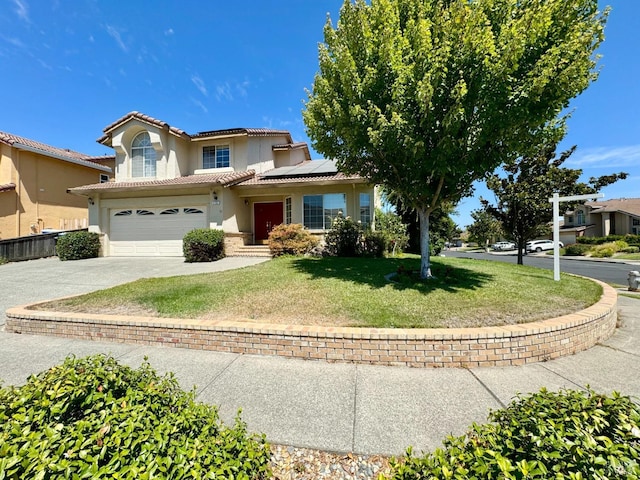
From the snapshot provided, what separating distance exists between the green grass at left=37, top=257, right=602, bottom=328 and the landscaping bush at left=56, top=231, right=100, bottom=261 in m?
8.88

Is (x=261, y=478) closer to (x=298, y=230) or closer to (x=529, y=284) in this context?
(x=529, y=284)

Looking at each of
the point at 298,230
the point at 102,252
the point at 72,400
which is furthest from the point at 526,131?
the point at 102,252

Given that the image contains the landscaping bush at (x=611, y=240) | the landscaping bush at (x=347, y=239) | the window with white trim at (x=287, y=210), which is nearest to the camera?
the landscaping bush at (x=347, y=239)

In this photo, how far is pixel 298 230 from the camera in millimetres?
12516

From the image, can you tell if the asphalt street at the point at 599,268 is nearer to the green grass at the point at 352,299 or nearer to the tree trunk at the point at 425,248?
the green grass at the point at 352,299

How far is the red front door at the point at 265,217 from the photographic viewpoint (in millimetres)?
15602

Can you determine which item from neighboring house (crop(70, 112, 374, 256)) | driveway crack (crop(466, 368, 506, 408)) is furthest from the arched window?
driveway crack (crop(466, 368, 506, 408))

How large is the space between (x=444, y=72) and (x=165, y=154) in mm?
14653

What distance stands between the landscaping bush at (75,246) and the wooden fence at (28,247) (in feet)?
5.87

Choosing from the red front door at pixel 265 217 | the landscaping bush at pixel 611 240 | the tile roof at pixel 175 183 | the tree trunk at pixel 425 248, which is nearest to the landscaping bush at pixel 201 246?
the tile roof at pixel 175 183

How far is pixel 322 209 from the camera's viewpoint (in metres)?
14.1

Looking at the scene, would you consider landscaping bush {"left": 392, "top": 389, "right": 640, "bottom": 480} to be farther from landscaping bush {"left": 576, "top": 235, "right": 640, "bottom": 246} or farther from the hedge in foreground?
landscaping bush {"left": 576, "top": 235, "right": 640, "bottom": 246}

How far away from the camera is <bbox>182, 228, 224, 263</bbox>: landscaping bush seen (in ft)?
40.4

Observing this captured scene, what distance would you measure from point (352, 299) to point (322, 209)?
346 inches
